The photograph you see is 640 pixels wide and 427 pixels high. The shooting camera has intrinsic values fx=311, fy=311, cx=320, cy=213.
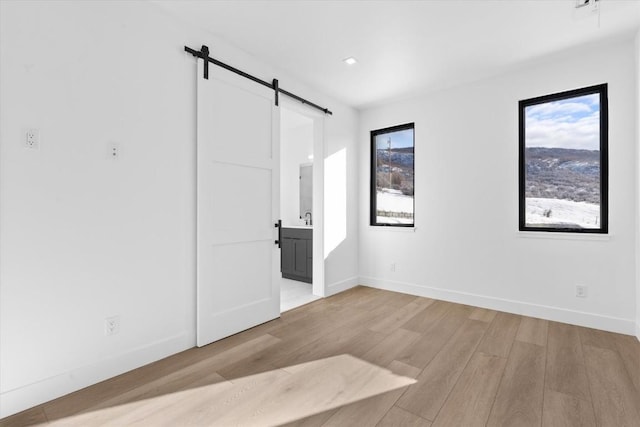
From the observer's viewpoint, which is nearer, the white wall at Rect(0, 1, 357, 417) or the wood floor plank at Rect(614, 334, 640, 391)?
the white wall at Rect(0, 1, 357, 417)

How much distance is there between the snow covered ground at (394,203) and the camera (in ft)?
14.8

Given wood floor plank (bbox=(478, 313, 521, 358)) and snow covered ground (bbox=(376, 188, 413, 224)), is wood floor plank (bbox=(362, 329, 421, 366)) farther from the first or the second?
snow covered ground (bbox=(376, 188, 413, 224))

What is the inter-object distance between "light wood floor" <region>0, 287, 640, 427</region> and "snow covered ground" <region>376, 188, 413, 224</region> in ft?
5.19

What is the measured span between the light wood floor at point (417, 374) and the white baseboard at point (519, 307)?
0.13 meters

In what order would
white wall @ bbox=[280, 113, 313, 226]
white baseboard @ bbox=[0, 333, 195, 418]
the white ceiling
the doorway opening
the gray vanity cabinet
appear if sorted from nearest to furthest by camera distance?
white baseboard @ bbox=[0, 333, 195, 418] < the white ceiling < the doorway opening < the gray vanity cabinet < white wall @ bbox=[280, 113, 313, 226]

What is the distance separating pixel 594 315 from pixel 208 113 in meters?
4.17

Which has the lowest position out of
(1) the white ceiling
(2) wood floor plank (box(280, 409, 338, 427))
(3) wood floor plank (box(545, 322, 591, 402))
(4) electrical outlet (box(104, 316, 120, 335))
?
(2) wood floor plank (box(280, 409, 338, 427))

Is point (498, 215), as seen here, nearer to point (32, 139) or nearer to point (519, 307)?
point (519, 307)

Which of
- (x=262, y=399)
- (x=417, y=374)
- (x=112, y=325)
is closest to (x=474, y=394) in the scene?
(x=417, y=374)

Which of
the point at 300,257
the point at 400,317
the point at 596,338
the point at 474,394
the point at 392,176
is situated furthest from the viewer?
the point at 300,257

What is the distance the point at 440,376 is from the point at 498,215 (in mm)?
2226

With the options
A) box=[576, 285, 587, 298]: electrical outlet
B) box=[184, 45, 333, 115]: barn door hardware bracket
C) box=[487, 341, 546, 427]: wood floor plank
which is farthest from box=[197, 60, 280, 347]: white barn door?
box=[576, 285, 587, 298]: electrical outlet

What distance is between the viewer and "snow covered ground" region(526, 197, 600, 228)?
3.17 meters

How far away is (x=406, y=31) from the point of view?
9.02 ft
